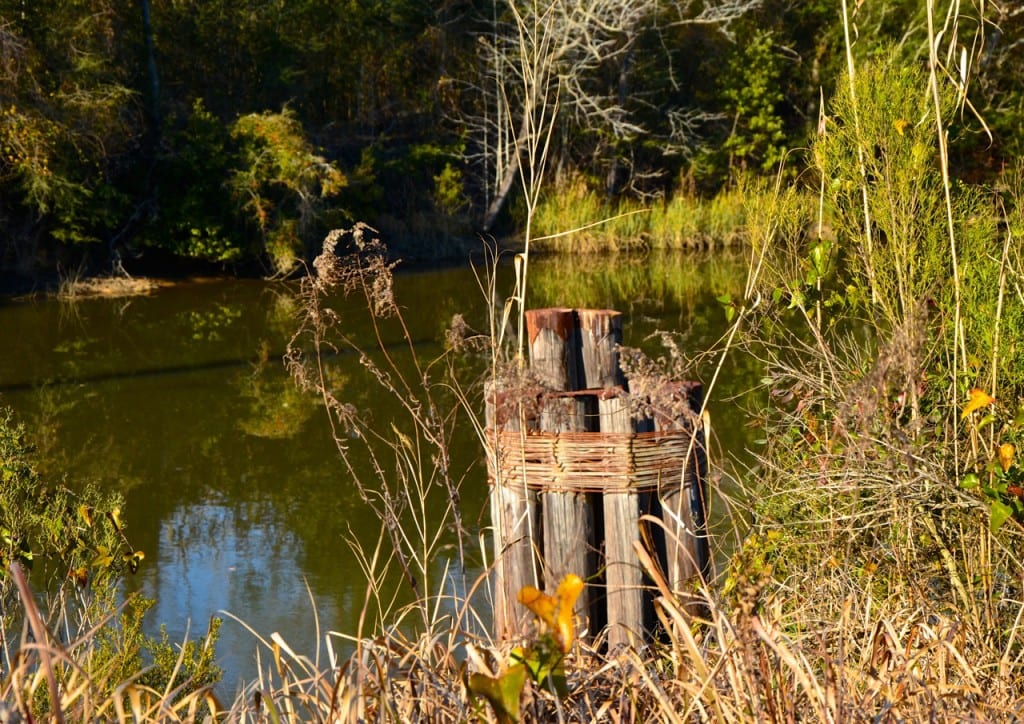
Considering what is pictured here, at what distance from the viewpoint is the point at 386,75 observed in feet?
Answer: 66.0

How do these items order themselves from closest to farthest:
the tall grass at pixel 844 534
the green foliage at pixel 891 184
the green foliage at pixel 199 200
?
the tall grass at pixel 844 534, the green foliage at pixel 891 184, the green foliage at pixel 199 200

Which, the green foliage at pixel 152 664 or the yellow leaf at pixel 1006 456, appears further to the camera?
the green foliage at pixel 152 664

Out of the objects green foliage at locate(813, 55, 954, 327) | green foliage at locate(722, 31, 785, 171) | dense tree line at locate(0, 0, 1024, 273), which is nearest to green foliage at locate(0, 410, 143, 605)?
green foliage at locate(813, 55, 954, 327)

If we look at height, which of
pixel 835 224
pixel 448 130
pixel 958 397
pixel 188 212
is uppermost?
pixel 448 130

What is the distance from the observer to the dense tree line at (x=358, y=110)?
1393 cm

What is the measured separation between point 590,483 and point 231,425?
5.27m

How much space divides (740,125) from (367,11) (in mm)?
6882

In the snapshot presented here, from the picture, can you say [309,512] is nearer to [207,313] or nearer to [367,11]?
[207,313]

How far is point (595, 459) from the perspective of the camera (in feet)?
9.38

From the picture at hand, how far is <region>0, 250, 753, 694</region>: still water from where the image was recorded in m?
4.90

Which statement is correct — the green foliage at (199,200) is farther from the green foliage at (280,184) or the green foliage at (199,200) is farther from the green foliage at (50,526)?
the green foliage at (50,526)

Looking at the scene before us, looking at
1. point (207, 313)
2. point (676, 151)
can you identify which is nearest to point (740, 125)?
point (676, 151)

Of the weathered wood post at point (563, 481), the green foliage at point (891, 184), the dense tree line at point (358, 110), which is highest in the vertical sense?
the dense tree line at point (358, 110)

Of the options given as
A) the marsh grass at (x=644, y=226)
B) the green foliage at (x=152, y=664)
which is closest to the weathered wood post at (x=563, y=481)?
the green foliage at (x=152, y=664)
